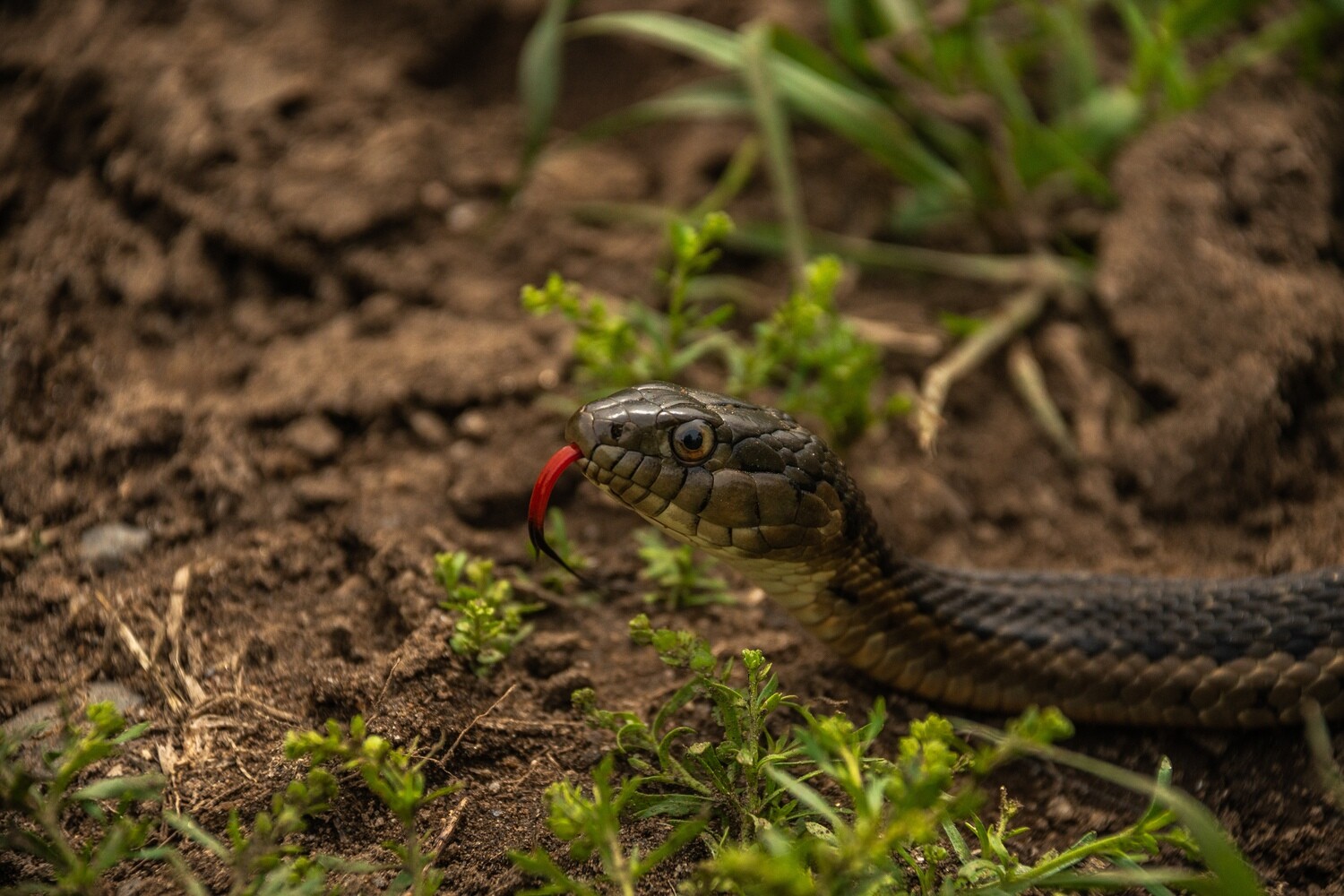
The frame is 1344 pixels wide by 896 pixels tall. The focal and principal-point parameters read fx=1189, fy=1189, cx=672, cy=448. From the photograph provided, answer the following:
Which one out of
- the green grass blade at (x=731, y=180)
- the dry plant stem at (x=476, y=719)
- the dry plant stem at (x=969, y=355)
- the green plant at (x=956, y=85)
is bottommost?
the dry plant stem at (x=476, y=719)

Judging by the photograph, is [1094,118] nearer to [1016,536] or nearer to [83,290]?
[1016,536]

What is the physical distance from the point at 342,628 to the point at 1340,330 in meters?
3.37

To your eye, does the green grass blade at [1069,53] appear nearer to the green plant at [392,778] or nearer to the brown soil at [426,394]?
the brown soil at [426,394]

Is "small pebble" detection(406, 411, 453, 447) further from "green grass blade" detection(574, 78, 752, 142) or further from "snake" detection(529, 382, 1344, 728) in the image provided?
"green grass blade" detection(574, 78, 752, 142)

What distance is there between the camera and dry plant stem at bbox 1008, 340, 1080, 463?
167 inches

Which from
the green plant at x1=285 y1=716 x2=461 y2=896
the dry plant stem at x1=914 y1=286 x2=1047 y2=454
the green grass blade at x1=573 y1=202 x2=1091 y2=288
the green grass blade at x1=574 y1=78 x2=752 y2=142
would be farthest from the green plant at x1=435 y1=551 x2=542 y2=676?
the green grass blade at x1=574 y1=78 x2=752 y2=142

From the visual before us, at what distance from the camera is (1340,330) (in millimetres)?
4027

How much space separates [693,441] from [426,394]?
4.15ft

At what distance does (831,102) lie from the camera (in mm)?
4418

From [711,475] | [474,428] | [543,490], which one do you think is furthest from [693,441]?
[474,428]

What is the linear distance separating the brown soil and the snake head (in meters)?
0.46

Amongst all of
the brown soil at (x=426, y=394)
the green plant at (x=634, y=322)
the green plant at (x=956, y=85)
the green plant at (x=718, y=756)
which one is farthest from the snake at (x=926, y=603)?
the green plant at (x=956, y=85)

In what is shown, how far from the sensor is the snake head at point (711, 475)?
309 cm

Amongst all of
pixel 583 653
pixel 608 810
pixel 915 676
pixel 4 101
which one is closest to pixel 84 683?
pixel 583 653
